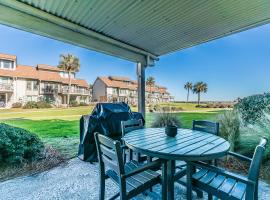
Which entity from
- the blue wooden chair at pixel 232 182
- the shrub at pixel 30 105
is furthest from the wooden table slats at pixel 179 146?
the shrub at pixel 30 105

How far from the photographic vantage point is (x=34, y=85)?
35.2ft

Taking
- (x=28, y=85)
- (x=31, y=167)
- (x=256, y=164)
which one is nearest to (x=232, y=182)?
(x=256, y=164)

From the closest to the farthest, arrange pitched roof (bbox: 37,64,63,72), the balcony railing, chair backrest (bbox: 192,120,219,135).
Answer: chair backrest (bbox: 192,120,219,135), the balcony railing, pitched roof (bbox: 37,64,63,72)

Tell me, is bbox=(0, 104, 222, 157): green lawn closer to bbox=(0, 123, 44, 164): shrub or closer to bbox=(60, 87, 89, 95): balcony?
bbox=(60, 87, 89, 95): balcony

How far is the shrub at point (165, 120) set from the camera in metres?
5.18

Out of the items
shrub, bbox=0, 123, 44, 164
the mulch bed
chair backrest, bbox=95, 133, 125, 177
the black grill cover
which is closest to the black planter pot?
chair backrest, bbox=95, 133, 125, 177

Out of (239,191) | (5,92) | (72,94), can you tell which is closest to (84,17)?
(239,191)

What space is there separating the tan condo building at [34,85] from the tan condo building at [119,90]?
84cm

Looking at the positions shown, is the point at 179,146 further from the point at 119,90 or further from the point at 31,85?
the point at 31,85

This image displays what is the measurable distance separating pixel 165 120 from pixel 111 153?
3.82 metres

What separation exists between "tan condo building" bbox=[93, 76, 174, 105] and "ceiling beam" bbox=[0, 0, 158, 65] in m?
3.37

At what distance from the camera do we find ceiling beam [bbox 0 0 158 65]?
2.57 meters

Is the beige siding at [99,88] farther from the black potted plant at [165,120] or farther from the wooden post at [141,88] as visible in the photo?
the black potted plant at [165,120]

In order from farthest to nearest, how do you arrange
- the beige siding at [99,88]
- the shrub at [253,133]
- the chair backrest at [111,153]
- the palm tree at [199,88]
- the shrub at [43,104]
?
the shrub at [43,104] < the beige siding at [99,88] < the palm tree at [199,88] < the shrub at [253,133] < the chair backrest at [111,153]
